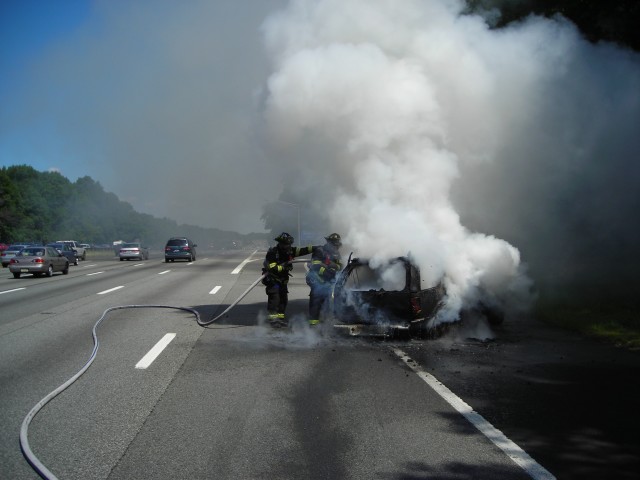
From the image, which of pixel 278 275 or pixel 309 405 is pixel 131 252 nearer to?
pixel 278 275

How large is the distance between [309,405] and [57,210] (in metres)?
97.3

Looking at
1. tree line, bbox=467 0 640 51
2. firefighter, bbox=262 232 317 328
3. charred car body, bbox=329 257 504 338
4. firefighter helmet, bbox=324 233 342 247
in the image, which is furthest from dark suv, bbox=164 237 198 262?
charred car body, bbox=329 257 504 338

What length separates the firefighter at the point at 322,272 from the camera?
10.1 m

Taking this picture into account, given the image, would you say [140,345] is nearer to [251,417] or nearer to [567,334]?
[251,417]

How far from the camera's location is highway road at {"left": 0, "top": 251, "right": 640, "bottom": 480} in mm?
4148

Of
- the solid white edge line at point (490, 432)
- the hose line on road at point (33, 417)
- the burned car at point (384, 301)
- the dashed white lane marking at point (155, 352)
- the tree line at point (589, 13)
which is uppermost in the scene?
the tree line at point (589, 13)

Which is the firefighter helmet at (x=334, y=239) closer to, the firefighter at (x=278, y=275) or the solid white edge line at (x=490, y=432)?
the firefighter at (x=278, y=275)

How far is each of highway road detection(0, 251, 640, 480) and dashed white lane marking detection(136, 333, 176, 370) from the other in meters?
0.03

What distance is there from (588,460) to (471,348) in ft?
15.4

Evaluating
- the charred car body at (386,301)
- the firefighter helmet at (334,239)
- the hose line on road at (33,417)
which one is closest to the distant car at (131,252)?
the firefighter helmet at (334,239)

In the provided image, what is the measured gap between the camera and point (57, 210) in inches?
3634

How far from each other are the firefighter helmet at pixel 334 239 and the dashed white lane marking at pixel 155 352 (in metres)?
3.30

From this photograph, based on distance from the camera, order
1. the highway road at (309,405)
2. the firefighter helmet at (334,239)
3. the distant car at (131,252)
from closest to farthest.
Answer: the highway road at (309,405) → the firefighter helmet at (334,239) → the distant car at (131,252)

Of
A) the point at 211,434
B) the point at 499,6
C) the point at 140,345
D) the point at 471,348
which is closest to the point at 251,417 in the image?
the point at 211,434
